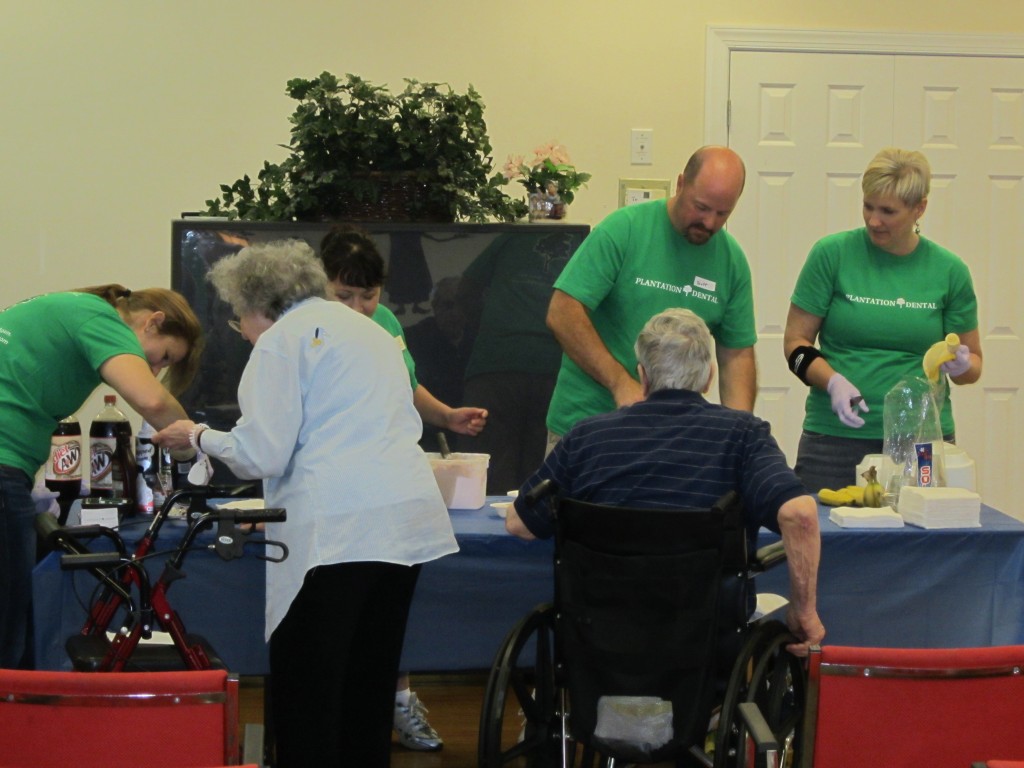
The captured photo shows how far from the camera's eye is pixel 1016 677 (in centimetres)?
175

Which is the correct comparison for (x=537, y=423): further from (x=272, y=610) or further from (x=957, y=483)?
(x=272, y=610)

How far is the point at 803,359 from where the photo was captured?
11.1ft

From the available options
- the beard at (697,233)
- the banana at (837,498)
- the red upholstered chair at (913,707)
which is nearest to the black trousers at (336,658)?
the red upholstered chair at (913,707)

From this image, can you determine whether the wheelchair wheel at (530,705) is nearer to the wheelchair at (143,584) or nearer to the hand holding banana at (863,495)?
the wheelchair at (143,584)

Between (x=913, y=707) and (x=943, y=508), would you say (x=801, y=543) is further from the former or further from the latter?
(x=943, y=508)

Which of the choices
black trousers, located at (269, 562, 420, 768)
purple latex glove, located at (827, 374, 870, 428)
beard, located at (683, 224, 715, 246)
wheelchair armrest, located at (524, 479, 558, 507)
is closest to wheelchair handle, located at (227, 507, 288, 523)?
black trousers, located at (269, 562, 420, 768)

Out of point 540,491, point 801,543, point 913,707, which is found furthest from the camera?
point 540,491

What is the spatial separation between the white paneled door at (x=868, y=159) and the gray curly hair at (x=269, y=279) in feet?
9.66

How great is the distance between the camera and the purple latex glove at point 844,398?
Answer: 3238 millimetres

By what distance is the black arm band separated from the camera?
3.37 m

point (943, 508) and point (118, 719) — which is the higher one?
point (943, 508)

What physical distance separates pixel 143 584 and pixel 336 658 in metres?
0.38

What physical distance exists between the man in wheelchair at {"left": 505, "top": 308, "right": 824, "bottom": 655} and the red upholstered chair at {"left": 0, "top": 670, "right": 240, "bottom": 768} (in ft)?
3.22

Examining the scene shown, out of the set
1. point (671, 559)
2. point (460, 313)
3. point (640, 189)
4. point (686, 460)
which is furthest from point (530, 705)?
point (640, 189)
